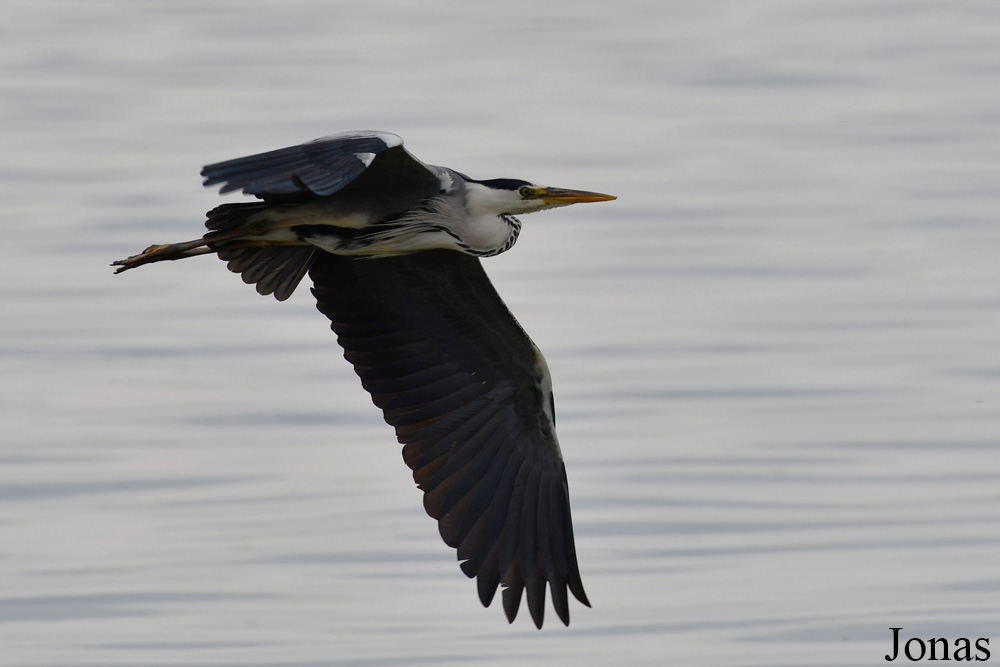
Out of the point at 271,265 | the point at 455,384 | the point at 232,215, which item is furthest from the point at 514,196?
the point at 232,215

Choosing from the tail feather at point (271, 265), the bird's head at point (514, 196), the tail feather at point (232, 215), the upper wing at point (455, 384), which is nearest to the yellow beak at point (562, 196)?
the bird's head at point (514, 196)

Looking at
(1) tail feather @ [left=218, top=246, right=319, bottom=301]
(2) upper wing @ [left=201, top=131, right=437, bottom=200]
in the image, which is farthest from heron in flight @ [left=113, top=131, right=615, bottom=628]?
(2) upper wing @ [left=201, top=131, right=437, bottom=200]

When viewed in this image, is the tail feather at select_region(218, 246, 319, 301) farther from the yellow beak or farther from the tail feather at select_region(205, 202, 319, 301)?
the yellow beak

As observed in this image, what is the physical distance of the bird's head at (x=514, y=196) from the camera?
10.2 metres

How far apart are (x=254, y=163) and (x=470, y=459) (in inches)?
88.7

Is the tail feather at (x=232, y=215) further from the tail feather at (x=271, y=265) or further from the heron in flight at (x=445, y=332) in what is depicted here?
the tail feather at (x=271, y=265)

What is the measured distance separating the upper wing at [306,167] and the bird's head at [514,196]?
39.9 inches

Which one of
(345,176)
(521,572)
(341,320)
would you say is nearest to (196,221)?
(341,320)

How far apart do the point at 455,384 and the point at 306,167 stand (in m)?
2.13

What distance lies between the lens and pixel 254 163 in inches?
336

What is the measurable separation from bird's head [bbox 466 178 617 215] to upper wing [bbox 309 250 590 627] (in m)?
0.30

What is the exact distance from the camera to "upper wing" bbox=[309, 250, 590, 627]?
10180mm

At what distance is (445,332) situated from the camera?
34.3 ft

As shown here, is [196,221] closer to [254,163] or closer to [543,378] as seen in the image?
[543,378]
